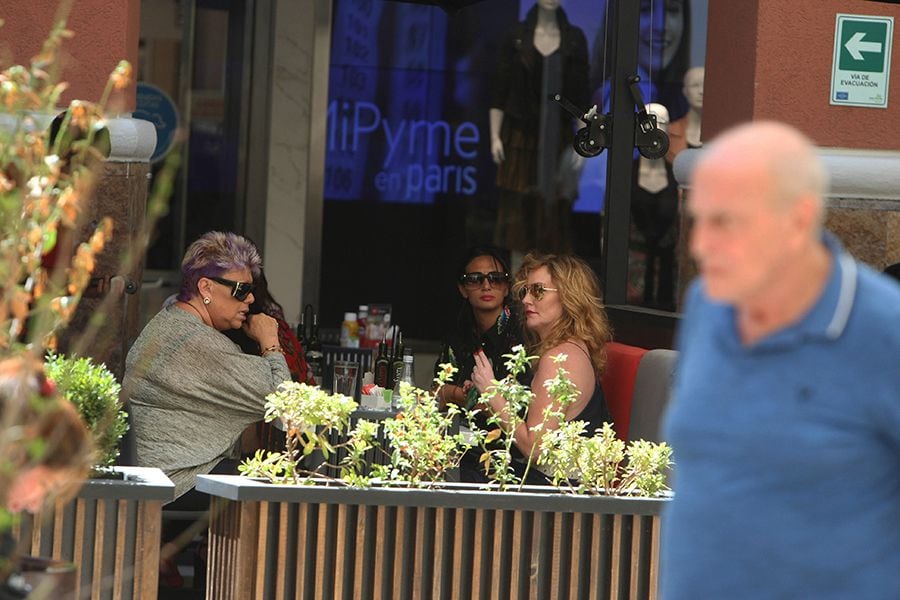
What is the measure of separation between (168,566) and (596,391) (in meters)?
1.84

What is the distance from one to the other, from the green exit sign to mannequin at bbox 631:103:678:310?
12.8 ft

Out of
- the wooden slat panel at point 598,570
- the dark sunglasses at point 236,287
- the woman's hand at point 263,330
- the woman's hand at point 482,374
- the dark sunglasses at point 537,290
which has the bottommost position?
the wooden slat panel at point 598,570

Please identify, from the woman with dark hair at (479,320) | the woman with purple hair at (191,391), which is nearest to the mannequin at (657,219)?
the woman with dark hair at (479,320)

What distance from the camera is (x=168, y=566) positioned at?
262 inches

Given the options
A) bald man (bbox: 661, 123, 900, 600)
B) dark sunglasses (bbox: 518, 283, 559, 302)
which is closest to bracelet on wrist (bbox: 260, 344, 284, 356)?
dark sunglasses (bbox: 518, 283, 559, 302)

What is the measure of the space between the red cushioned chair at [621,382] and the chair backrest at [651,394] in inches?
2.1

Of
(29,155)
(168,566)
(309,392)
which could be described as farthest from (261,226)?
(29,155)

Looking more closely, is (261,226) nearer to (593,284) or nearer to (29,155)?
(593,284)

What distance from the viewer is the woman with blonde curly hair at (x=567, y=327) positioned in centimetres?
606

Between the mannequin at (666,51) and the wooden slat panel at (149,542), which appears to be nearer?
the wooden slat panel at (149,542)

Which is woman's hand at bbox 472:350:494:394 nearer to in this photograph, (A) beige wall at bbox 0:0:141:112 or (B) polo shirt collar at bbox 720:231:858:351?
(A) beige wall at bbox 0:0:141:112

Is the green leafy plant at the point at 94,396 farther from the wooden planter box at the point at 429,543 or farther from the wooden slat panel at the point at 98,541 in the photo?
the wooden planter box at the point at 429,543

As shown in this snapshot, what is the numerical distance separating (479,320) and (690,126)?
3.87m

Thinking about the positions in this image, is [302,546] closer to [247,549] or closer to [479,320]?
[247,549]
